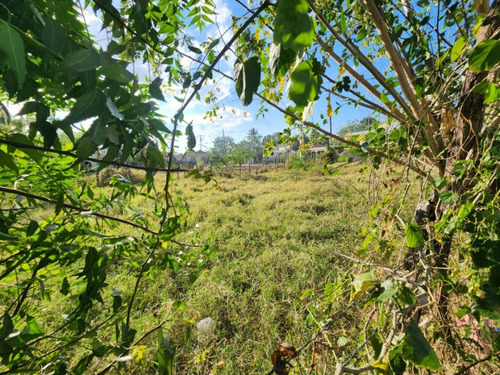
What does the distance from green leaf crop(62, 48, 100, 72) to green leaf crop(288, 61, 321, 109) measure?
0.85ft

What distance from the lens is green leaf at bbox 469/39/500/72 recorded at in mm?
364

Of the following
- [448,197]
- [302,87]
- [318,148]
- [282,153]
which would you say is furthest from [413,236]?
[282,153]

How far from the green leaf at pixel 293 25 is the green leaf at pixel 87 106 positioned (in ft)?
0.81

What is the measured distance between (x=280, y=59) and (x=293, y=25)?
0.05 meters

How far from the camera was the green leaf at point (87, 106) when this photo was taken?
1.01 ft

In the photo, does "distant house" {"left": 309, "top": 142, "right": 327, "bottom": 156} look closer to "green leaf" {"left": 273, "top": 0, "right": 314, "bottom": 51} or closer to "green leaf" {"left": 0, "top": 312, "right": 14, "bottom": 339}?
"green leaf" {"left": 273, "top": 0, "right": 314, "bottom": 51}

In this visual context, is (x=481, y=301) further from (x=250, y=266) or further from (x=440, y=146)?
(x=250, y=266)

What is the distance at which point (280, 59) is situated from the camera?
0.30 meters

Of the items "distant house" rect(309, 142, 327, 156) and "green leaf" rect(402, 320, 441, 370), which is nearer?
"green leaf" rect(402, 320, 441, 370)

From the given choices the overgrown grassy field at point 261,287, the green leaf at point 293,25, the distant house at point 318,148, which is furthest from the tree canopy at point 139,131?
the distant house at point 318,148

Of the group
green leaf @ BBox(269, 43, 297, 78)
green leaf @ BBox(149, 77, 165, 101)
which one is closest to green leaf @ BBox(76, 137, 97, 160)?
green leaf @ BBox(149, 77, 165, 101)

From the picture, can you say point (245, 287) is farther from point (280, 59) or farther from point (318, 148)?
point (280, 59)

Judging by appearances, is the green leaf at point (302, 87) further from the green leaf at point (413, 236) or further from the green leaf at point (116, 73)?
the green leaf at point (413, 236)

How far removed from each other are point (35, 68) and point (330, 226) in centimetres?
383
